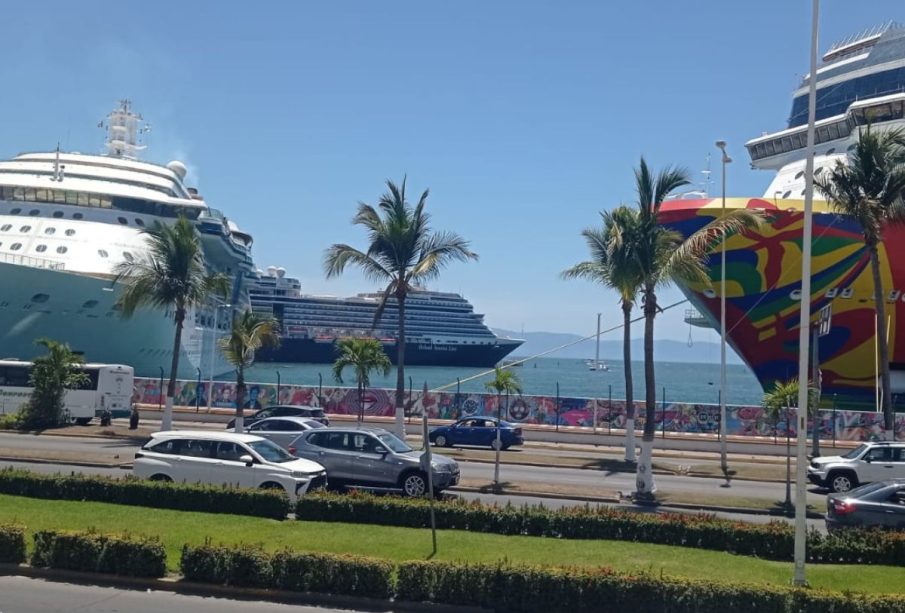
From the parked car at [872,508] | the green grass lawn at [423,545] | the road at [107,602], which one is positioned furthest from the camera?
the parked car at [872,508]

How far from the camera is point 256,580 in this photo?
33.4 ft

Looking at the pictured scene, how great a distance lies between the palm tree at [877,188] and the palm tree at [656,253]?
4.09m

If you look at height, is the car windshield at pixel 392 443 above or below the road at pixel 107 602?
above

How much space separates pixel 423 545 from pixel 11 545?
513 centimetres

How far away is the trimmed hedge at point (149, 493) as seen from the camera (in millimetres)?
13602

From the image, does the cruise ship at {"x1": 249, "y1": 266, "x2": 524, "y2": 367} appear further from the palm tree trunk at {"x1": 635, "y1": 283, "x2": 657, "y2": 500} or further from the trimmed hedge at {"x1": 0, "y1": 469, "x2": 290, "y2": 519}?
the trimmed hedge at {"x1": 0, "y1": 469, "x2": 290, "y2": 519}

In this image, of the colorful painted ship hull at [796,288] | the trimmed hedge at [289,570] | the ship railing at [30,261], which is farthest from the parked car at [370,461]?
the ship railing at [30,261]

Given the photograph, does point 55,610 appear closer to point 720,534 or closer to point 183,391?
point 720,534

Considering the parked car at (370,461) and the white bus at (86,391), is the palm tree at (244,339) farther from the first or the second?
the parked car at (370,461)

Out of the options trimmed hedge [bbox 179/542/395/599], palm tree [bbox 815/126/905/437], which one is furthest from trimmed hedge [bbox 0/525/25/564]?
palm tree [bbox 815/126/905/437]

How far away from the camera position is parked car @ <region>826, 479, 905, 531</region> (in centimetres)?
1347

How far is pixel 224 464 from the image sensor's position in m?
15.8

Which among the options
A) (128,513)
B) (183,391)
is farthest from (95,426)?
(128,513)

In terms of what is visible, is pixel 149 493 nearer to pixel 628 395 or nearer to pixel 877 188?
pixel 628 395
